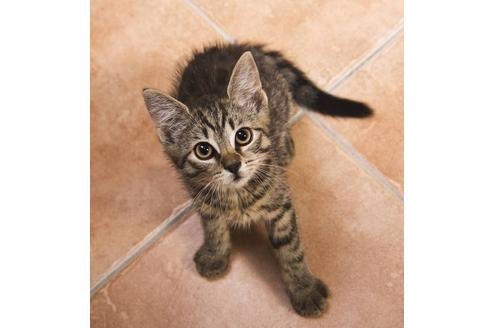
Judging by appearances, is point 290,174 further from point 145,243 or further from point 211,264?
point 145,243

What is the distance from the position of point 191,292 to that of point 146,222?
0.90 feet

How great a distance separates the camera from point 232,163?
3.14 feet

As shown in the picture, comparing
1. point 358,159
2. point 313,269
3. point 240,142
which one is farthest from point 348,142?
point 240,142

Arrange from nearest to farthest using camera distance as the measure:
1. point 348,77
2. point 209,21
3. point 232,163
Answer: point 232,163 < point 348,77 < point 209,21

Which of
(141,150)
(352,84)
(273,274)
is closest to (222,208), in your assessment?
(273,274)

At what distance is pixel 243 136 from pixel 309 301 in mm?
513

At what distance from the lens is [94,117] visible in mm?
1516

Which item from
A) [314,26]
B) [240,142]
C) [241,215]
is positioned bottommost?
[241,215]

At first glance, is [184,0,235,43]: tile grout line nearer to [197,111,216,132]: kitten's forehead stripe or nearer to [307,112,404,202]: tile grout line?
[307,112,404,202]: tile grout line

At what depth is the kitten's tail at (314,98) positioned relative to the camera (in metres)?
1.38

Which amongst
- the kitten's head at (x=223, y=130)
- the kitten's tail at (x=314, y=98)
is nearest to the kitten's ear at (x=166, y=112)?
the kitten's head at (x=223, y=130)

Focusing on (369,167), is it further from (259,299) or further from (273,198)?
(259,299)

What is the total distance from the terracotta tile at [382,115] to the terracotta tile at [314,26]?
0.24 ft

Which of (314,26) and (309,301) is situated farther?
(314,26)
